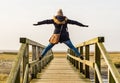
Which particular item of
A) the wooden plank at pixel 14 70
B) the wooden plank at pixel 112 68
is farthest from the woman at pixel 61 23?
the wooden plank at pixel 14 70

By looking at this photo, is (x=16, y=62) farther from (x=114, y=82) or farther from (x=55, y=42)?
(x=55, y=42)

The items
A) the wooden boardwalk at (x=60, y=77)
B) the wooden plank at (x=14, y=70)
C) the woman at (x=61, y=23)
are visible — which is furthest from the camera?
the wooden boardwalk at (x=60, y=77)

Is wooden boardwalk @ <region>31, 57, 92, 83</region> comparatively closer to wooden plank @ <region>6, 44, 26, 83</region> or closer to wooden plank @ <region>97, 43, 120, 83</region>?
wooden plank @ <region>97, 43, 120, 83</region>

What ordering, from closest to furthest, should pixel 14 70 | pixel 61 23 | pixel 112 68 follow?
pixel 14 70 → pixel 112 68 → pixel 61 23

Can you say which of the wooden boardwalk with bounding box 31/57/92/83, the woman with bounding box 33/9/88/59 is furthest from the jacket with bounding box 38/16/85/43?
the wooden boardwalk with bounding box 31/57/92/83

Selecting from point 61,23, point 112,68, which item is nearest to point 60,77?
point 61,23

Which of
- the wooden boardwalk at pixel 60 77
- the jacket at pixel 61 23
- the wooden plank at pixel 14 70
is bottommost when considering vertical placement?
the wooden boardwalk at pixel 60 77

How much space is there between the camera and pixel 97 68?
310 inches

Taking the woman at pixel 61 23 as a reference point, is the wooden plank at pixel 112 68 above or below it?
below

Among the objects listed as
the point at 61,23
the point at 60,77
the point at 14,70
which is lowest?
the point at 60,77

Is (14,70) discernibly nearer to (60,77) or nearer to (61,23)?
(61,23)

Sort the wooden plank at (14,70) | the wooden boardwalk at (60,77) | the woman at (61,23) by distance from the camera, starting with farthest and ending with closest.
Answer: the wooden boardwalk at (60,77) < the woman at (61,23) < the wooden plank at (14,70)

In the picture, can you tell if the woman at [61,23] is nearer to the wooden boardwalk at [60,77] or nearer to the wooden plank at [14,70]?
the wooden boardwalk at [60,77]

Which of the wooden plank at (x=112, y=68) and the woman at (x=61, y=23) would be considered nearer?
the wooden plank at (x=112, y=68)
